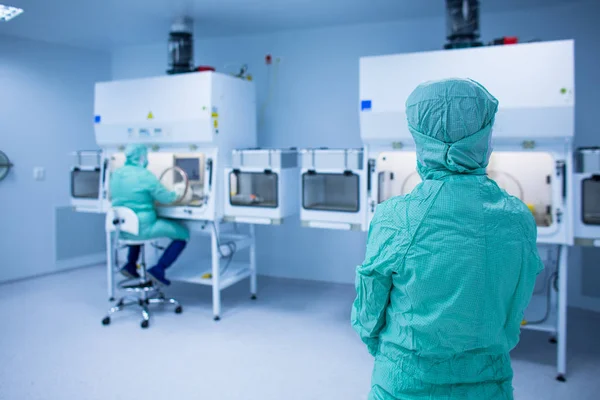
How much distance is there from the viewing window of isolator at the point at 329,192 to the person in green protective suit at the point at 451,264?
2.03 metres

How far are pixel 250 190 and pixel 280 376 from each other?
1.56 meters

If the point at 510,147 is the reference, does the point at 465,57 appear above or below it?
above

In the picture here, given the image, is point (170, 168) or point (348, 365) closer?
point (348, 365)

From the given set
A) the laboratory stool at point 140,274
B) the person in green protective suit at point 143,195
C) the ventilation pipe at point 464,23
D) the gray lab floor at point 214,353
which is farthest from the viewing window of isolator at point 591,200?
the laboratory stool at point 140,274

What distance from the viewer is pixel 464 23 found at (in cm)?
305

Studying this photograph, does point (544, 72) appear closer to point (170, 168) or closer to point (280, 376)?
point (280, 376)

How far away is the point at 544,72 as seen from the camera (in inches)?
104

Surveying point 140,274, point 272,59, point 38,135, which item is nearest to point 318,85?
point 272,59

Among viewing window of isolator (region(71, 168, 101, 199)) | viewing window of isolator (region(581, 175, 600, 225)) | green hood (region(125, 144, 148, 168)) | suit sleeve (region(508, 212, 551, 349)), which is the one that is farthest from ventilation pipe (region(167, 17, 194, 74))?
suit sleeve (region(508, 212, 551, 349))

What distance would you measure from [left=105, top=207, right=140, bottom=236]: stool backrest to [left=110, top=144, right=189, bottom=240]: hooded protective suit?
4.5 inches

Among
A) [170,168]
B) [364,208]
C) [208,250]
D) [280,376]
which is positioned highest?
[170,168]

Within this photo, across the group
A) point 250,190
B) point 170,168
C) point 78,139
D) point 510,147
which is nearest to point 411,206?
point 510,147

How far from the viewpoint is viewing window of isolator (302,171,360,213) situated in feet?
11.1

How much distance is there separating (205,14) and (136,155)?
132cm
